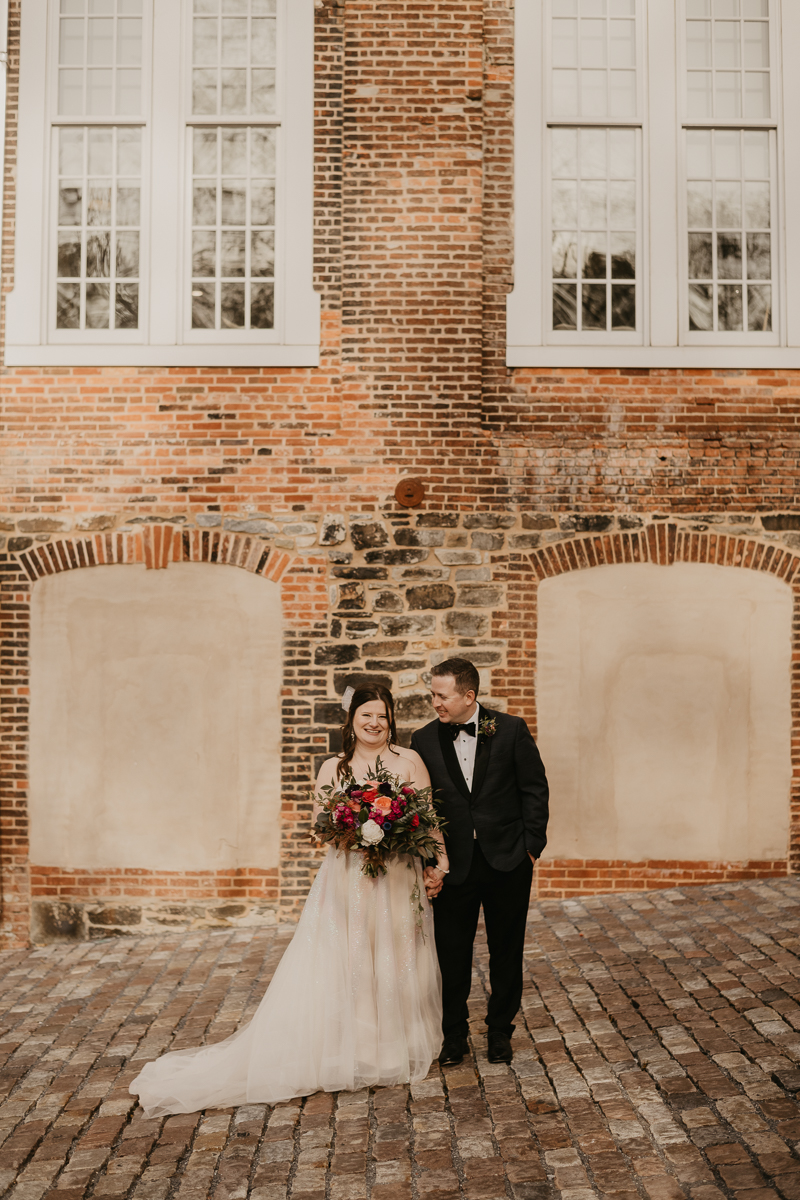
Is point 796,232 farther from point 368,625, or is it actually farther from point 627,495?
point 368,625

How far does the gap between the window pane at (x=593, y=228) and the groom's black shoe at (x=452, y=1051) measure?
17.8 ft

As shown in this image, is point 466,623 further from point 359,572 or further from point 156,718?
point 156,718

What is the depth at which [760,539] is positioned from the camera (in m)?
7.55

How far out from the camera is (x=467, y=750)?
480cm

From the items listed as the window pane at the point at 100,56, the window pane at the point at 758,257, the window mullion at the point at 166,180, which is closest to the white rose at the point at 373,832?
the window mullion at the point at 166,180

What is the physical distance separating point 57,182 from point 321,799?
5.78 m

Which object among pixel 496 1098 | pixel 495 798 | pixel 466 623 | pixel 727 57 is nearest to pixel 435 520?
pixel 466 623

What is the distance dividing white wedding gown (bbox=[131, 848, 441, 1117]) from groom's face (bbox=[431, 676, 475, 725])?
2.49 ft

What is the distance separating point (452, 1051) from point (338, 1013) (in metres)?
0.60

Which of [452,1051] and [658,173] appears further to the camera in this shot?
[658,173]

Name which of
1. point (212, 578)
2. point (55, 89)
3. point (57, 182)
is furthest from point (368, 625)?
point (55, 89)

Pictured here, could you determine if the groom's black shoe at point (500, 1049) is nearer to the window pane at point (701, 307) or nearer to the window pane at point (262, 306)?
the window pane at point (262, 306)

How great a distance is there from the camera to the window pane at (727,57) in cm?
779

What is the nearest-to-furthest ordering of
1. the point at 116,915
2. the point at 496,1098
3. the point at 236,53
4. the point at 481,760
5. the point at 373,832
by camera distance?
the point at 496,1098 → the point at 373,832 → the point at 481,760 → the point at 116,915 → the point at 236,53
